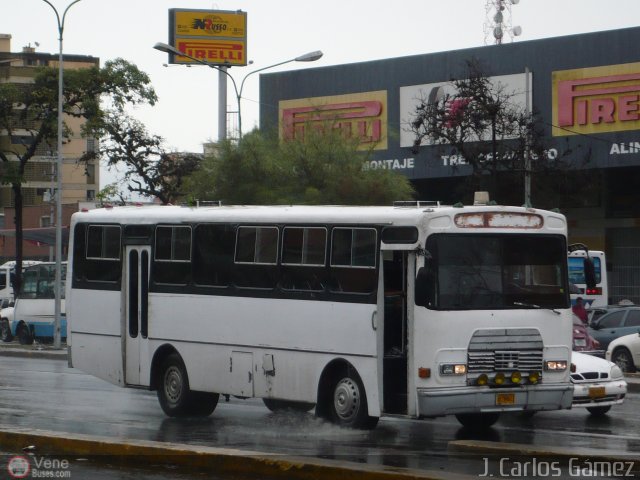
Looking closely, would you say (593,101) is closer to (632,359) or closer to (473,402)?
(632,359)

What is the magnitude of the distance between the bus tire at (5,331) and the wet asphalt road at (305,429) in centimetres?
2483

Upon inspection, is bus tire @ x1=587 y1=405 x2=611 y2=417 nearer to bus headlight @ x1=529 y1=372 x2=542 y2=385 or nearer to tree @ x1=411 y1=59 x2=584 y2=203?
bus headlight @ x1=529 y1=372 x2=542 y2=385

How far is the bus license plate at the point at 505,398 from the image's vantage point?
14.7 metres

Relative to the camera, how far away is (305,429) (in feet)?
52.4

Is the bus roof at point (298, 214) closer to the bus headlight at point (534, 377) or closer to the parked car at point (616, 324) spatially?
the bus headlight at point (534, 377)

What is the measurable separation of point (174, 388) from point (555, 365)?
5.49m

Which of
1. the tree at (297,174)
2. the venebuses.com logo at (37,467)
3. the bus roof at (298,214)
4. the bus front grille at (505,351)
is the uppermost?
the tree at (297,174)

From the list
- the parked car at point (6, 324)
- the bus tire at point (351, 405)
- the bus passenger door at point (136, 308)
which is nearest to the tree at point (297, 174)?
the parked car at point (6, 324)

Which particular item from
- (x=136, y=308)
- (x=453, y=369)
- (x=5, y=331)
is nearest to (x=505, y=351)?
Result: (x=453, y=369)

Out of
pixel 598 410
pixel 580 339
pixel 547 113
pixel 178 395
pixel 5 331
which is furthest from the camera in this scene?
pixel 547 113

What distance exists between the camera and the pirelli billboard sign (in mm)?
69375

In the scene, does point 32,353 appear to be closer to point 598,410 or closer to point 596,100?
point 598,410

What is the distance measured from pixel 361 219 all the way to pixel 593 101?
3496 cm

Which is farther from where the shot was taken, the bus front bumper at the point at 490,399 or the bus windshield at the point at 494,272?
the bus windshield at the point at 494,272
